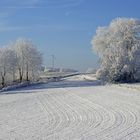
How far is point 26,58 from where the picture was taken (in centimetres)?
8106

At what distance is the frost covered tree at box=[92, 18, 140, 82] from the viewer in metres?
59.6

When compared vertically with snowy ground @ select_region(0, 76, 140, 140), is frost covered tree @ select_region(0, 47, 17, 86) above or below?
above

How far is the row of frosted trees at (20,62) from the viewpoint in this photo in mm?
75581

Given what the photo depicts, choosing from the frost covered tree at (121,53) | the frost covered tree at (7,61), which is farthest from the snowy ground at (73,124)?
the frost covered tree at (7,61)

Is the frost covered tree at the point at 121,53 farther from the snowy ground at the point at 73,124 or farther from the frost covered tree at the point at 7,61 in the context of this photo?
the snowy ground at the point at 73,124

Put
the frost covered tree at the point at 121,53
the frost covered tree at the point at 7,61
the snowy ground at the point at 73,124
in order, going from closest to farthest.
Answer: the snowy ground at the point at 73,124 → the frost covered tree at the point at 121,53 → the frost covered tree at the point at 7,61

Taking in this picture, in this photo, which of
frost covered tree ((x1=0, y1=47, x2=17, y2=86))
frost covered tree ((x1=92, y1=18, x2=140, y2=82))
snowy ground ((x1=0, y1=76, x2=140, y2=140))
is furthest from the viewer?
frost covered tree ((x1=0, y1=47, x2=17, y2=86))

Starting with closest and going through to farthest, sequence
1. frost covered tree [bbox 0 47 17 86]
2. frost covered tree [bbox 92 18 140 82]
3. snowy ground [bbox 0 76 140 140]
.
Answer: snowy ground [bbox 0 76 140 140] → frost covered tree [bbox 92 18 140 82] → frost covered tree [bbox 0 47 17 86]

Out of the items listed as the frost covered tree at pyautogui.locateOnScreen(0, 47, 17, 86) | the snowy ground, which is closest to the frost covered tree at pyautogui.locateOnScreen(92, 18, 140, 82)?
the frost covered tree at pyautogui.locateOnScreen(0, 47, 17, 86)

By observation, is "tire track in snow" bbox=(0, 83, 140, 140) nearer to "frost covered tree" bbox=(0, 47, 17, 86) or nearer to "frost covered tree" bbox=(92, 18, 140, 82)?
"frost covered tree" bbox=(92, 18, 140, 82)

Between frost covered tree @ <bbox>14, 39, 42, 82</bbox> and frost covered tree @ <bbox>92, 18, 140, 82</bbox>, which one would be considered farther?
frost covered tree @ <bbox>14, 39, 42, 82</bbox>

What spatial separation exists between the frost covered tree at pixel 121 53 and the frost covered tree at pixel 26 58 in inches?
884

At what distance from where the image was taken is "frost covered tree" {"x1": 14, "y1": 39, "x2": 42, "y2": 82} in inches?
3184

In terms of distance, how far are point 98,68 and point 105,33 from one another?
5.77 m
